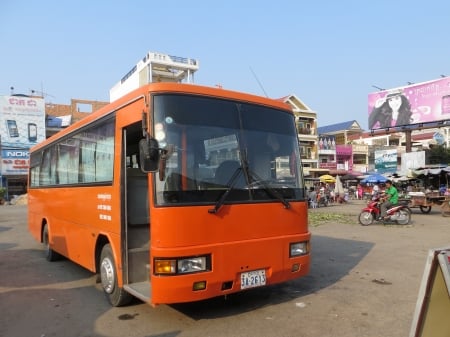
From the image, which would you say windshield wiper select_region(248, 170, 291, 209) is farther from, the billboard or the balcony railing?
the balcony railing

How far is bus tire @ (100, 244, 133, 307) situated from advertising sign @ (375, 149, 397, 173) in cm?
4699

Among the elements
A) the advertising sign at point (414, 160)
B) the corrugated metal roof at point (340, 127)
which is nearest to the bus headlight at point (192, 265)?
the advertising sign at point (414, 160)

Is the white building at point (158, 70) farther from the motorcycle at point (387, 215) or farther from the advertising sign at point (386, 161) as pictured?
the motorcycle at point (387, 215)

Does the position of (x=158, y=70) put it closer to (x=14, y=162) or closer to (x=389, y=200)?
(x=14, y=162)

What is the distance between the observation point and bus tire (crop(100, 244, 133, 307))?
572 centimetres

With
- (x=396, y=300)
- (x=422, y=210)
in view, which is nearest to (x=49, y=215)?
(x=396, y=300)

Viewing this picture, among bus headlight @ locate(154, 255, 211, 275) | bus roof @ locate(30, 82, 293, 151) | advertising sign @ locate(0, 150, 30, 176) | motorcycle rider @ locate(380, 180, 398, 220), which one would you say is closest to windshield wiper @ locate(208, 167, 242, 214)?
bus headlight @ locate(154, 255, 211, 275)

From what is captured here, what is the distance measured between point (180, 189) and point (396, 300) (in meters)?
3.62

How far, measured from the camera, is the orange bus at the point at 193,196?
15.4 ft

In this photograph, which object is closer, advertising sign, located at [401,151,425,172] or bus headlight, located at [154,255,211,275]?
bus headlight, located at [154,255,211,275]

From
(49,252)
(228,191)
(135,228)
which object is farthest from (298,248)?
(49,252)

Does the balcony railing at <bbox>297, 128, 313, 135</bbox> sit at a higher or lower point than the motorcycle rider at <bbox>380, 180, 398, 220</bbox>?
higher

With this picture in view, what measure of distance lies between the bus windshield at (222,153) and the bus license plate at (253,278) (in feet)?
2.94

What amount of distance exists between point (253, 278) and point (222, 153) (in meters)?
1.59
